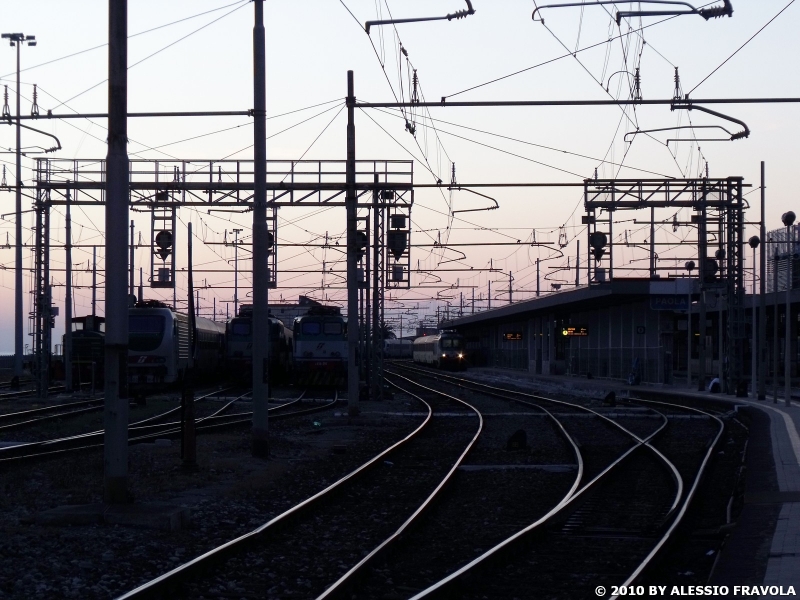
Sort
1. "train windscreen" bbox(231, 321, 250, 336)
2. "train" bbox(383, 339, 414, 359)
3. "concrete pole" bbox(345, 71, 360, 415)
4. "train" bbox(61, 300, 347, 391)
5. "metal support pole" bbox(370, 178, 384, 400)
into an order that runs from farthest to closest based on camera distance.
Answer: "train" bbox(383, 339, 414, 359)
"train windscreen" bbox(231, 321, 250, 336)
"train" bbox(61, 300, 347, 391)
"metal support pole" bbox(370, 178, 384, 400)
"concrete pole" bbox(345, 71, 360, 415)

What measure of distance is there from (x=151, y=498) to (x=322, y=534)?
2.78 metres

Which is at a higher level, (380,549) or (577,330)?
(577,330)

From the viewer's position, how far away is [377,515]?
1204 centimetres

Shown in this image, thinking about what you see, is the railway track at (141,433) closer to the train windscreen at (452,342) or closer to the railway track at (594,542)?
the railway track at (594,542)

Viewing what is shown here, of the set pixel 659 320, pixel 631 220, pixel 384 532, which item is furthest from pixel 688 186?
pixel 384 532

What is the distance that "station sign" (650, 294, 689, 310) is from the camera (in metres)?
43.9

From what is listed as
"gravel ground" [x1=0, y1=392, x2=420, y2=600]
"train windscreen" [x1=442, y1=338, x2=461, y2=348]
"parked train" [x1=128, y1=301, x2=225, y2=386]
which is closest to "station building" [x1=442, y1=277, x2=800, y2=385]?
"train windscreen" [x1=442, y1=338, x2=461, y2=348]

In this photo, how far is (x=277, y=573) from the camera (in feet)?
28.8

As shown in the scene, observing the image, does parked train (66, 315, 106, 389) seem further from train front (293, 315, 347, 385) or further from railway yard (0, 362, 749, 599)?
railway yard (0, 362, 749, 599)

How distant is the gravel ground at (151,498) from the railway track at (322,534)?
1.29ft

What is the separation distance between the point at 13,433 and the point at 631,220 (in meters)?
28.6

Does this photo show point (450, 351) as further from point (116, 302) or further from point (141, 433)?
point (116, 302)

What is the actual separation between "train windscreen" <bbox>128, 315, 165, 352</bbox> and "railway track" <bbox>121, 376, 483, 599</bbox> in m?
19.4

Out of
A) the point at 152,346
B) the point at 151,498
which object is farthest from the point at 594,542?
the point at 152,346
